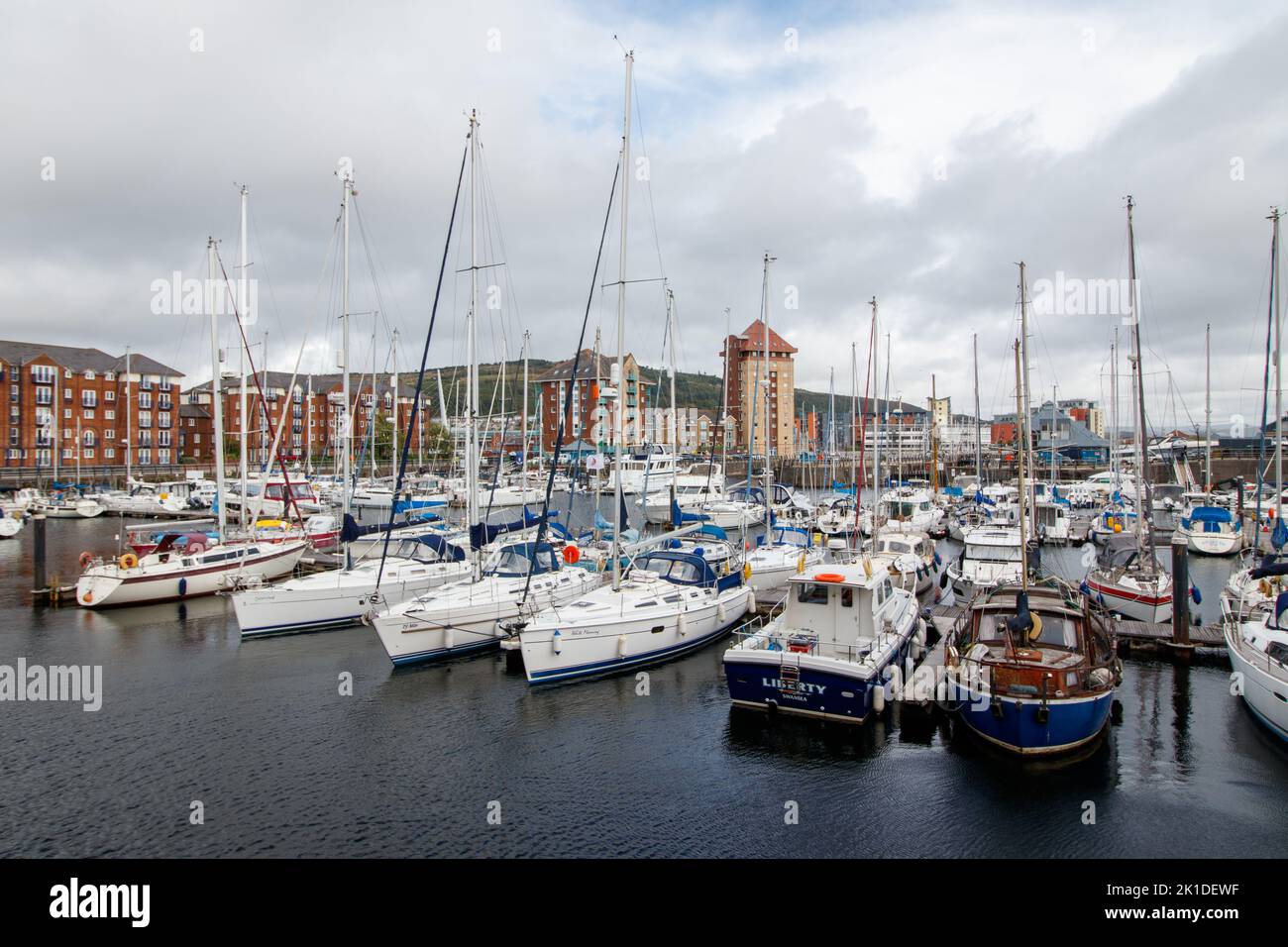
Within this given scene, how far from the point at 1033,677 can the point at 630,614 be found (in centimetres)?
1066

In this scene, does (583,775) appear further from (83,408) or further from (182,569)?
(83,408)

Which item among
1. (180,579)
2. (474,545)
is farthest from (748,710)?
(180,579)

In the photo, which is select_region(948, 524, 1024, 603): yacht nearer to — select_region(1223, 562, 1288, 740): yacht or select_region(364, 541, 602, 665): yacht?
select_region(1223, 562, 1288, 740): yacht

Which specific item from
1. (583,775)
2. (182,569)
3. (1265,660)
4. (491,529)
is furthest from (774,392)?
(583,775)

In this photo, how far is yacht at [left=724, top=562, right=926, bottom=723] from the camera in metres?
17.5

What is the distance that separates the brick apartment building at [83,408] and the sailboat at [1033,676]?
3989 inches

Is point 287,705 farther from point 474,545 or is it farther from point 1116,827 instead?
point 1116,827

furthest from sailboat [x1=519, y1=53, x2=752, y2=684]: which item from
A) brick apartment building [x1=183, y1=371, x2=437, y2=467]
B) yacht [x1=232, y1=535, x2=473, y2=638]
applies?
brick apartment building [x1=183, y1=371, x2=437, y2=467]

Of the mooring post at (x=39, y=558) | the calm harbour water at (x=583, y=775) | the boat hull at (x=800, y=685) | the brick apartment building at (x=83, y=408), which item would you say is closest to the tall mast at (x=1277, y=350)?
the calm harbour water at (x=583, y=775)

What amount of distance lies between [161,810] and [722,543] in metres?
21.3

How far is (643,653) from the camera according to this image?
73.4 ft

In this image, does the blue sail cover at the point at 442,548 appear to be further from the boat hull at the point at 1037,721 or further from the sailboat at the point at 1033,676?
the boat hull at the point at 1037,721

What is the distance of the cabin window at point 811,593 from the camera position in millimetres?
19750

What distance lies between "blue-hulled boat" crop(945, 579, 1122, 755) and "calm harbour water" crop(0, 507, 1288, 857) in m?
0.65
